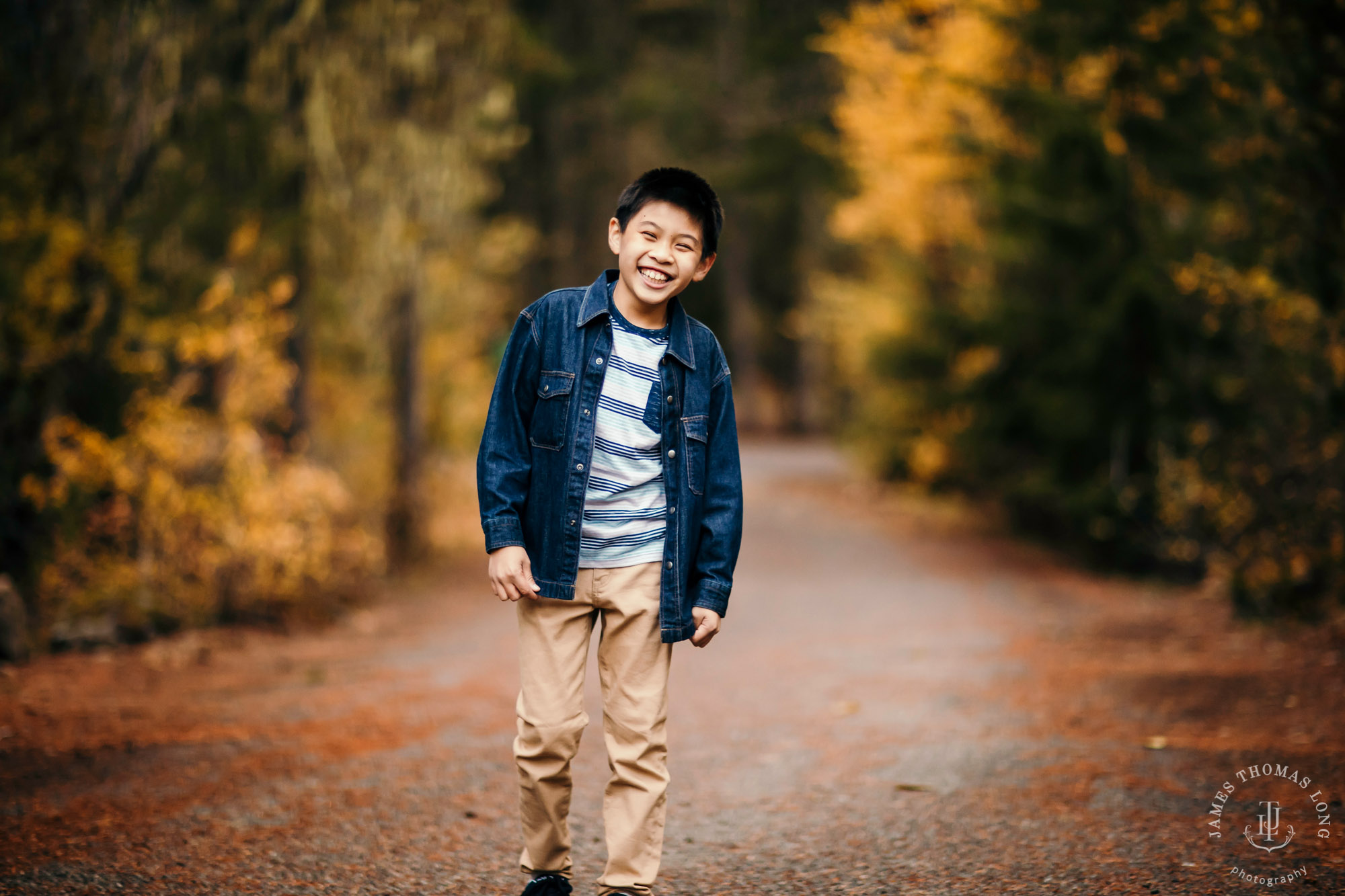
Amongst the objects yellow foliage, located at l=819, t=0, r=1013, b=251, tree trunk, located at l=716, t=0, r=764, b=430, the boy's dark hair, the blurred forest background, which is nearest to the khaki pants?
the boy's dark hair

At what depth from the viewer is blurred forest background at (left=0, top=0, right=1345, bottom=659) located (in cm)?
738

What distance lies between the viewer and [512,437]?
3.30m

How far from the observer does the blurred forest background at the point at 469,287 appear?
7.38 metres

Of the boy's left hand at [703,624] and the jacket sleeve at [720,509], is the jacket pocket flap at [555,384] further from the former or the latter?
the boy's left hand at [703,624]

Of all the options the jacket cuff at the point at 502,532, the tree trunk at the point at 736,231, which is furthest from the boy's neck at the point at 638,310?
the tree trunk at the point at 736,231

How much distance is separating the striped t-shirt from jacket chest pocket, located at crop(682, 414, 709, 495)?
7 centimetres

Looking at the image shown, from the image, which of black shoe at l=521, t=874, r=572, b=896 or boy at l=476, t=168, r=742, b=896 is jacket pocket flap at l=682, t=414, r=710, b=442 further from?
black shoe at l=521, t=874, r=572, b=896

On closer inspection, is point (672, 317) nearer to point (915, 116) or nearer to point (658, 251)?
point (658, 251)

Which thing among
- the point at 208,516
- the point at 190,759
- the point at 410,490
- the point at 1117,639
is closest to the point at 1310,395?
the point at 1117,639

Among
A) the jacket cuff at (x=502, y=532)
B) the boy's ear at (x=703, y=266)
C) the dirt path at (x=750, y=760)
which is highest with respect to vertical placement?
the boy's ear at (x=703, y=266)

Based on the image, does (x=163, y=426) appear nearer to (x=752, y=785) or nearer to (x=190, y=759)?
(x=190, y=759)

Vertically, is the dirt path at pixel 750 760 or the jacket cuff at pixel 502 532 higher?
the jacket cuff at pixel 502 532

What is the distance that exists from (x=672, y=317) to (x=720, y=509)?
0.55 metres

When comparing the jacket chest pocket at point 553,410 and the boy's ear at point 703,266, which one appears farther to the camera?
the boy's ear at point 703,266
